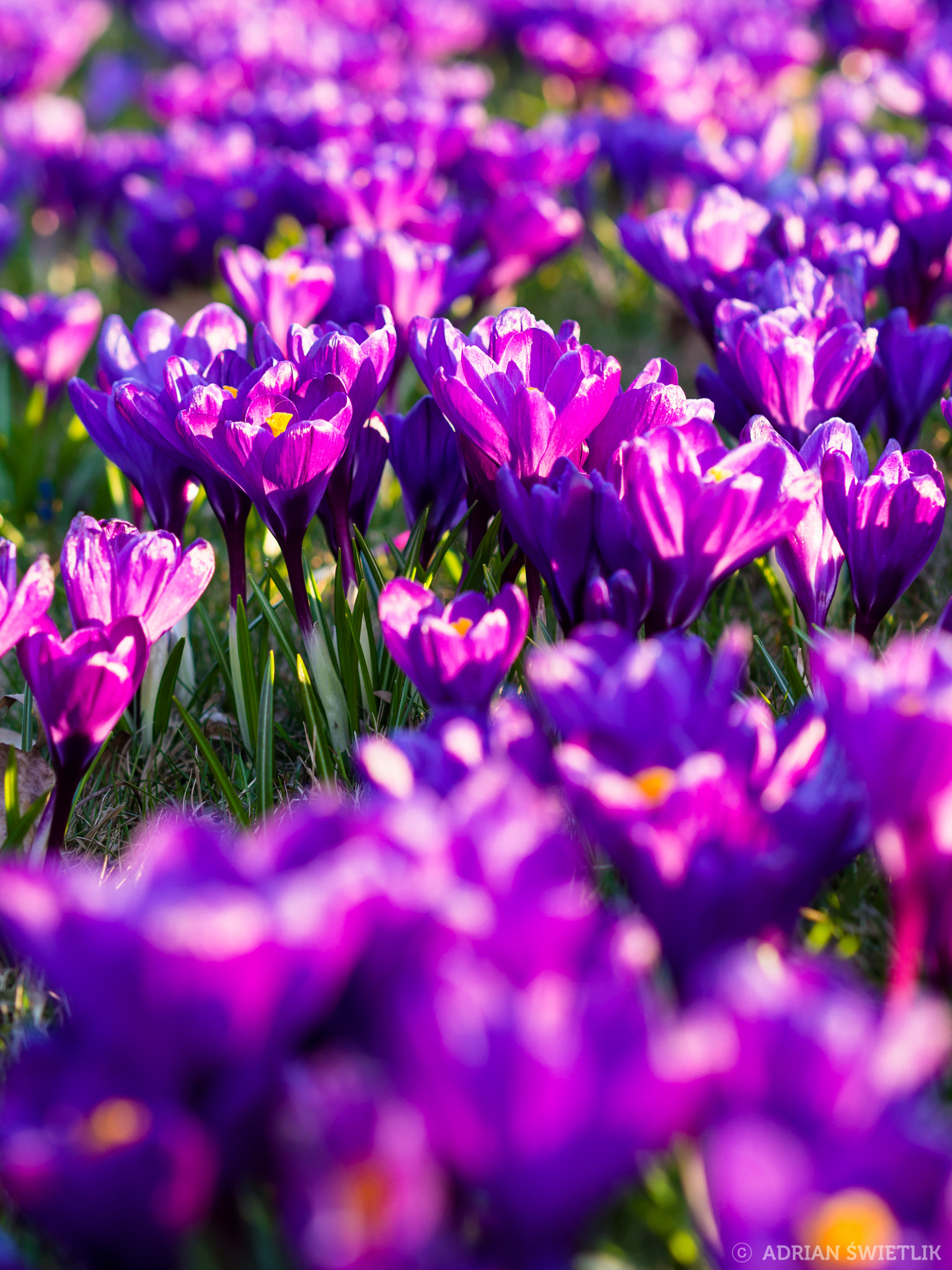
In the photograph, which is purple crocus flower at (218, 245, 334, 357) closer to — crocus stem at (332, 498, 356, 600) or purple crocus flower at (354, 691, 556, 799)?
crocus stem at (332, 498, 356, 600)

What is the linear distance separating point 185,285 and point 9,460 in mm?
1057

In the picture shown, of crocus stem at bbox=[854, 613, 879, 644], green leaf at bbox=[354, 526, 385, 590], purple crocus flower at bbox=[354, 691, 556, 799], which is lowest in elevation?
green leaf at bbox=[354, 526, 385, 590]

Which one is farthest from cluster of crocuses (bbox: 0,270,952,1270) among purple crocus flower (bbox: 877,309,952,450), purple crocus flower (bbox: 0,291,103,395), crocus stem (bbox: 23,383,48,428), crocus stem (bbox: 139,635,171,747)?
crocus stem (bbox: 23,383,48,428)

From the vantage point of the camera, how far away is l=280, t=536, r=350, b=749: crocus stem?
174cm

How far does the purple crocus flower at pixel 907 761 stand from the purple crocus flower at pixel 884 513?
499 mm

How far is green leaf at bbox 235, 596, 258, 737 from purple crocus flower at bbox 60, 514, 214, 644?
10.5 inches

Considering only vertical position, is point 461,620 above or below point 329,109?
above

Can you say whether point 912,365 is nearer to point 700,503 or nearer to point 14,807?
point 700,503

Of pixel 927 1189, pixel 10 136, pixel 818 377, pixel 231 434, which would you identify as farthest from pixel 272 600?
pixel 10 136

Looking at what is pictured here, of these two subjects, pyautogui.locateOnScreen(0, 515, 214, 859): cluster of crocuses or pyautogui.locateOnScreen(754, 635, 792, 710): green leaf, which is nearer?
pyautogui.locateOnScreen(0, 515, 214, 859): cluster of crocuses

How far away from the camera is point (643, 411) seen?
1.62 m

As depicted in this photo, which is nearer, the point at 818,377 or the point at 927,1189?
the point at 927,1189

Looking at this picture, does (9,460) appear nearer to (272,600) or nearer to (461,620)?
(272,600)

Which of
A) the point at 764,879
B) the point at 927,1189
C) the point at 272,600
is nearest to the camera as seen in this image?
the point at 927,1189
